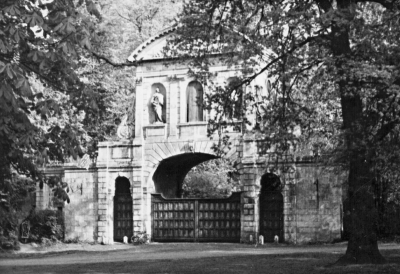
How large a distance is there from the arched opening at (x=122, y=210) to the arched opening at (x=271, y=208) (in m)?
6.40

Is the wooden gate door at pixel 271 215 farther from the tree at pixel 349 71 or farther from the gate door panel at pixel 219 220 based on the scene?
the tree at pixel 349 71

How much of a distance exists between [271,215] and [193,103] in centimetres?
628

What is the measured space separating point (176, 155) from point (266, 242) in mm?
5606

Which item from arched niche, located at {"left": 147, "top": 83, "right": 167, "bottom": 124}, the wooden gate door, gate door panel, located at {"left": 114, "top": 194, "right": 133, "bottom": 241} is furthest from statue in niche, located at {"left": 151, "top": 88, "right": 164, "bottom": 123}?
the wooden gate door

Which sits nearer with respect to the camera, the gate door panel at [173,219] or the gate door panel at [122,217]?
the gate door panel at [173,219]

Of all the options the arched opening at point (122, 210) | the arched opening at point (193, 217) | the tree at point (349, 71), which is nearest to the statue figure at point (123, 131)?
the arched opening at point (122, 210)

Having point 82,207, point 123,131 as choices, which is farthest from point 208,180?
point 82,207

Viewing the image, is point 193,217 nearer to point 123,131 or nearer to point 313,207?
point 313,207

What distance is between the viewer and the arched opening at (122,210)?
3656 cm

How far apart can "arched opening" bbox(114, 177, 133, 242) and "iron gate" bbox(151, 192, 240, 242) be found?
1.20 meters

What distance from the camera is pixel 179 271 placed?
63.8ft

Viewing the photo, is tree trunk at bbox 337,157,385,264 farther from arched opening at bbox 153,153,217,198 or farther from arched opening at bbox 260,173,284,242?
arched opening at bbox 153,153,217,198

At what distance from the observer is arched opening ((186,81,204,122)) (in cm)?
3581

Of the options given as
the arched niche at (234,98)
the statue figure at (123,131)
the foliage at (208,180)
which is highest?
the statue figure at (123,131)
